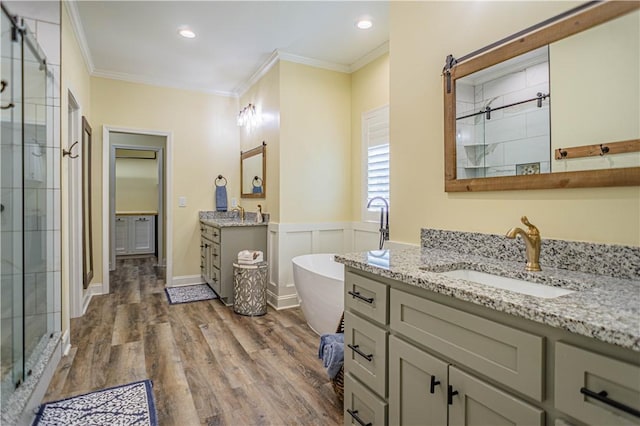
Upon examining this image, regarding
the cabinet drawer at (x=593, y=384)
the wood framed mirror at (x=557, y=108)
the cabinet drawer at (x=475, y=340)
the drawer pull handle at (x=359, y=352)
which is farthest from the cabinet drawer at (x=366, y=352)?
the wood framed mirror at (x=557, y=108)

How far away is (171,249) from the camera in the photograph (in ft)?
15.8

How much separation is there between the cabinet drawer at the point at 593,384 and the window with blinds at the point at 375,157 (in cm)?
275

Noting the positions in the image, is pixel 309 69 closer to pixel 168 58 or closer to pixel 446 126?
pixel 168 58

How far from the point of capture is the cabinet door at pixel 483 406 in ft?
3.04

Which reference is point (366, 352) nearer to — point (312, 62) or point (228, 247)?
point (228, 247)

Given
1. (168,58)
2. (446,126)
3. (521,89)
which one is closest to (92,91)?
(168,58)

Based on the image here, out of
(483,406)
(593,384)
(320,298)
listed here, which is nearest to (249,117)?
(320,298)

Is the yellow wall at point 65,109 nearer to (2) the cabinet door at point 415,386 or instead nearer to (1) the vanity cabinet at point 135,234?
(2) the cabinet door at point 415,386

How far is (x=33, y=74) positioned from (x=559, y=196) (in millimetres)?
3048

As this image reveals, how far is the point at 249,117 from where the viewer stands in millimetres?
4637

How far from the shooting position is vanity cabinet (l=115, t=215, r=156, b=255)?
7.13 meters

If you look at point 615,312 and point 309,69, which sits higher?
point 309,69

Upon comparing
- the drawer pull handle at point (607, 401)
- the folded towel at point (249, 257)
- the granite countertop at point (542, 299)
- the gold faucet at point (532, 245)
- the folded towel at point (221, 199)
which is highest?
the folded towel at point (221, 199)

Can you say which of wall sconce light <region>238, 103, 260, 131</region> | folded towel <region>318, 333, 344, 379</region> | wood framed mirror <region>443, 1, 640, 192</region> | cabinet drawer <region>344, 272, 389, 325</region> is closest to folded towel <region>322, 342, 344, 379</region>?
folded towel <region>318, 333, 344, 379</region>
